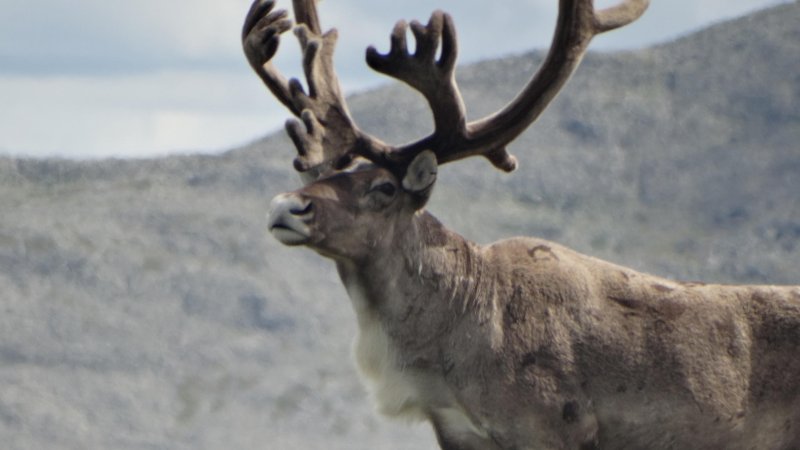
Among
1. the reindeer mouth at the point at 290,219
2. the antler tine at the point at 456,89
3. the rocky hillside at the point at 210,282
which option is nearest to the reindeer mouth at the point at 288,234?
the reindeer mouth at the point at 290,219

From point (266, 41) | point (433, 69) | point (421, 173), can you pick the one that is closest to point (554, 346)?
point (421, 173)

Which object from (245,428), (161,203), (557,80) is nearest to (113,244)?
(161,203)

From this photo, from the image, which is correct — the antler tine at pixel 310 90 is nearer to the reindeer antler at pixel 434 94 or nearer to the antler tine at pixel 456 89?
the reindeer antler at pixel 434 94

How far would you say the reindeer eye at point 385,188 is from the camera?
16172mm

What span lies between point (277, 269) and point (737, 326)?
153964 millimetres

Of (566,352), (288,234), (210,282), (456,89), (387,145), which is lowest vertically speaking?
(210,282)

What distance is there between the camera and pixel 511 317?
53.3 feet

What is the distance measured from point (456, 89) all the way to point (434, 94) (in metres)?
0.20

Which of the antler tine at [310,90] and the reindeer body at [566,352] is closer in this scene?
the reindeer body at [566,352]

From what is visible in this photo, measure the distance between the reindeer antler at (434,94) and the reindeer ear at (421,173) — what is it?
129 millimetres

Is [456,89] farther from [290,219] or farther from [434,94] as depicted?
[290,219]

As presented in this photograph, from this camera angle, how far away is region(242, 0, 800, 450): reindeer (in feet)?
51.9

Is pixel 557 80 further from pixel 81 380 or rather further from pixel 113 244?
pixel 113 244

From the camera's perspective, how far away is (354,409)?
148125 millimetres
